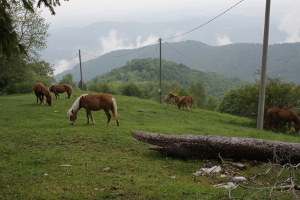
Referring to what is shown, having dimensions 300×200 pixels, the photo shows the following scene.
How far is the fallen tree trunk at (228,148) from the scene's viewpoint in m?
8.46

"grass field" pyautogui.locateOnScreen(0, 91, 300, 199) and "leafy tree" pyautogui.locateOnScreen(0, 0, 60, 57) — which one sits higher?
"leafy tree" pyautogui.locateOnScreen(0, 0, 60, 57)

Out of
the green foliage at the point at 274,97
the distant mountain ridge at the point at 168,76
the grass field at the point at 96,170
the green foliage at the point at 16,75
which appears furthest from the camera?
the distant mountain ridge at the point at 168,76

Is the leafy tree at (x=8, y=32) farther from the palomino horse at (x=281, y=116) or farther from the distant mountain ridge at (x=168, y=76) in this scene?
the distant mountain ridge at (x=168, y=76)

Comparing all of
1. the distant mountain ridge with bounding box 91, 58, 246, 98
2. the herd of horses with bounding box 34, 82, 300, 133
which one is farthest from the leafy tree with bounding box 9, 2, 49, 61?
the distant mountain ridge with bounding box 91, 58, 246, 98

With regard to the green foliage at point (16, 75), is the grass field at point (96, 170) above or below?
below

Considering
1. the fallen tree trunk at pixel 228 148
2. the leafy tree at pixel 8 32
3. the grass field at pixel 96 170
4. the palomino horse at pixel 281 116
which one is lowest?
the palomino horse at pixel 281 116

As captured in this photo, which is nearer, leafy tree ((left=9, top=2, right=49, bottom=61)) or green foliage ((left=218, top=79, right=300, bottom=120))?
green foliage ((left=218, top=79, right=300, bottom=120))

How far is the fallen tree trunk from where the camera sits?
8.46 m

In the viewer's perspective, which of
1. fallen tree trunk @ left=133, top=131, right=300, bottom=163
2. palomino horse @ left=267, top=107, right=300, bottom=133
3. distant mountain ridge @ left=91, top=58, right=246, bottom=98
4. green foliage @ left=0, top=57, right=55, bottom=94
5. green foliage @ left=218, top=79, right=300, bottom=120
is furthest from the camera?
distant mountain ridge @ left=91, top=58, right=246, bottom=98

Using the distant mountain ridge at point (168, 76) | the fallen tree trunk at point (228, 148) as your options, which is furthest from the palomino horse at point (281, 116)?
the distant mountain ridge at point (168, 76)

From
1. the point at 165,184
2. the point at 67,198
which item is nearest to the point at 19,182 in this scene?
the point at 67,198

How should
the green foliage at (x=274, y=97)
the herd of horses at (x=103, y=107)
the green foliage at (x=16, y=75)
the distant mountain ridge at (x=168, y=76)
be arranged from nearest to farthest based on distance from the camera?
the herd of horses at (x=103, y=107), the green foliage at (x=274, y=97), the green foliage at (x=16, y=75), the distant mountain ridge at (x=168, y=76)

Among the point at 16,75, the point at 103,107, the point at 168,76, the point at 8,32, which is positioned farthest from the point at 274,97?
the point at 168,76

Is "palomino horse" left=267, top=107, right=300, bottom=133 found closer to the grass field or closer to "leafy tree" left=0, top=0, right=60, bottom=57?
the grass field
